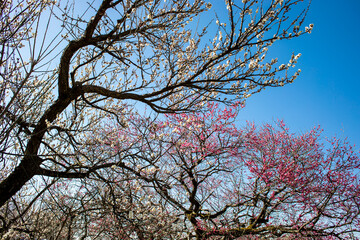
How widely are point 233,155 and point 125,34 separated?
20.7ft

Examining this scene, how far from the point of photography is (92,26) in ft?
13.3

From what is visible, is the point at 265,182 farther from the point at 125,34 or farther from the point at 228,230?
the point at 125,34

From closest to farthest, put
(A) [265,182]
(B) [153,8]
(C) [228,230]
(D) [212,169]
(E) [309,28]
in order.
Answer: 1. (E) [309,28]
2. (B) [153,8]
3. (C) [228,230]
4. (D) [212,169]
5. (A) [265,182]

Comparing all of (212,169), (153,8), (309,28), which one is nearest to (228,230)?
(212,169)

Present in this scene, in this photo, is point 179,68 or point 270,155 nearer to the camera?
point 179,68

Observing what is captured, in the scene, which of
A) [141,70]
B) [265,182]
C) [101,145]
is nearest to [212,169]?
[265,182]

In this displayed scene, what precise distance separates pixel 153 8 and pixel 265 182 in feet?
22.5

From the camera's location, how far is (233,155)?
8.66m

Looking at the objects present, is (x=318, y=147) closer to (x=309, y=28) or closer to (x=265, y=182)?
(x=265, y=182)

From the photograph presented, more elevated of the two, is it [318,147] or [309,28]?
[318,147]

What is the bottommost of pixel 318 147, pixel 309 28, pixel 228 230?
pixel 228 230

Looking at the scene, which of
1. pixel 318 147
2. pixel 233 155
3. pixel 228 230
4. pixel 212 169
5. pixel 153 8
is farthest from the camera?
pixel 318 147

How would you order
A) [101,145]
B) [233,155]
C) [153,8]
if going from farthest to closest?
1. [233,155]
2. [101,145]
3. [153,8]

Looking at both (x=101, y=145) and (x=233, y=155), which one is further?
(x=233, y=155)
